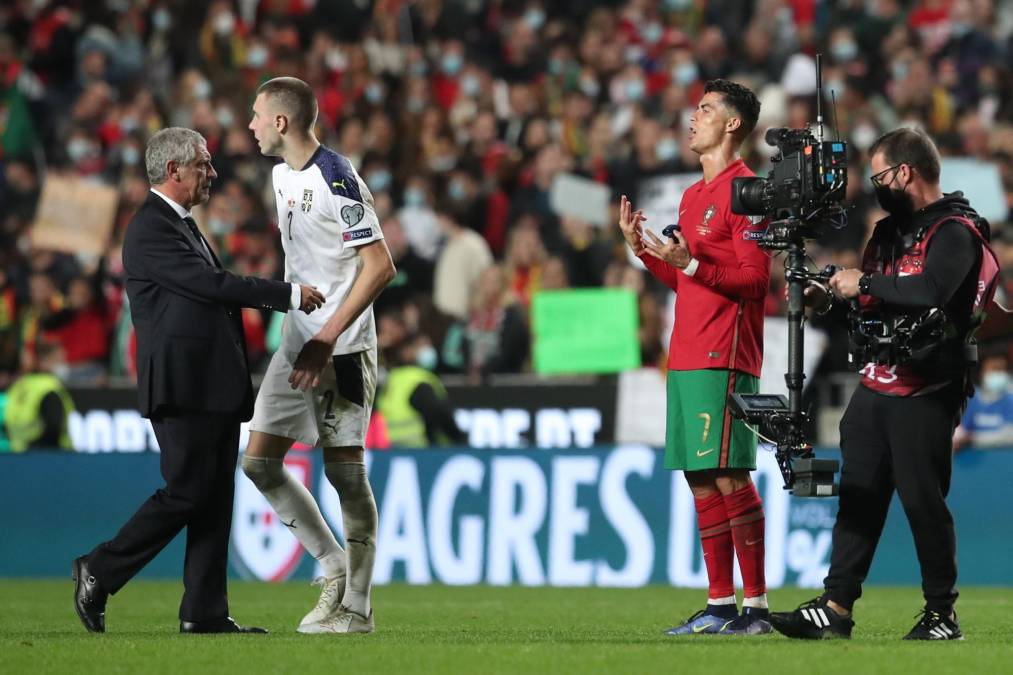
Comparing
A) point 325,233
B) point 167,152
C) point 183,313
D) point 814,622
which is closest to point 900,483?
point 814,622

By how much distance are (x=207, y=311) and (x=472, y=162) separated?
10.4m

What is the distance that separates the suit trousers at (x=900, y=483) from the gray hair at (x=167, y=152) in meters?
3.31

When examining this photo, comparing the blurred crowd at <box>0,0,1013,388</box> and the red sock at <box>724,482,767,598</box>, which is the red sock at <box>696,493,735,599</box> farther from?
the blurred crowd at <box>0,0,1013,388</box>

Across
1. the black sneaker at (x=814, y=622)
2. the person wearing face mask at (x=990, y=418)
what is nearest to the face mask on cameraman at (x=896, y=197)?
the black sneaker at (x=814, y=622)

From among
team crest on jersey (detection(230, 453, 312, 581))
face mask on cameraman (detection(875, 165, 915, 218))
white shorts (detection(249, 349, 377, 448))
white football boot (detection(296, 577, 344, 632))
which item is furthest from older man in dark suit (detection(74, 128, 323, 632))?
team crest on jersey (detection(230, 453, 312, 581))

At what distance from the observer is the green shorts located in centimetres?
809

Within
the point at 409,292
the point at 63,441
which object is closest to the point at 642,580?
the point at 409,292

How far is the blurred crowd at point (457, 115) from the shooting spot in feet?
52.4

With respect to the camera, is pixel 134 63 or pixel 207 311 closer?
pixel 207 311

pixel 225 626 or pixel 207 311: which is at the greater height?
pixel 207 311

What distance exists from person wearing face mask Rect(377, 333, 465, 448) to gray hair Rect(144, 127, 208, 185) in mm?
6046

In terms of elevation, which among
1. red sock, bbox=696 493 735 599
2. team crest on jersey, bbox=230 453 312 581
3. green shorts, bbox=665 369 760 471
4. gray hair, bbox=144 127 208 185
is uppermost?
gray hair, bbox=144 127 208 185

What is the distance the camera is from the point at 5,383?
607 inches

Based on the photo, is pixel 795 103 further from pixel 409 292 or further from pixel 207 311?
pixel 207 311
